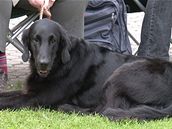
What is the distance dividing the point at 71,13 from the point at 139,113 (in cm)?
132

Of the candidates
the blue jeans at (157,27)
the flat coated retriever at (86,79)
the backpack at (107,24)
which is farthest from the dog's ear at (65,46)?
the blue jeans at (157,27)

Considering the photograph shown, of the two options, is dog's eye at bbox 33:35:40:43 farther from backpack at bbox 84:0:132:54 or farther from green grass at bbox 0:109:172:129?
backpack at bbox 84:0:132:54

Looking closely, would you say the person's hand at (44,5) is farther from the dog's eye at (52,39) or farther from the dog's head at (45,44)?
the dog's eye at (52,39)

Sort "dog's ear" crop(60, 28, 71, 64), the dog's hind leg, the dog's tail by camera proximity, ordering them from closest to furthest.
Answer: the dog's tail → "dog's ear" crop(60, 28, 71, 64) → the dog's hind leg

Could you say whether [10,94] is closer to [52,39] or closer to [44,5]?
[52,39]


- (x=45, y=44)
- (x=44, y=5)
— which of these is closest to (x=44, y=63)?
(x=45, y=44)

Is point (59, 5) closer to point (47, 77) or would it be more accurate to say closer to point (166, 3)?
point (47, 77)

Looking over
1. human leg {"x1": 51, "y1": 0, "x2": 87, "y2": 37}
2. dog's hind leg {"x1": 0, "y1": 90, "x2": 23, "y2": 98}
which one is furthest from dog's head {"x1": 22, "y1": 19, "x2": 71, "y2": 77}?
human leg {"x1": 51, "y1": 0, "x2": 87, "y2": 37}

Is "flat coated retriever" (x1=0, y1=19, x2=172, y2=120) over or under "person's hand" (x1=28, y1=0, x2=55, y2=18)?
under

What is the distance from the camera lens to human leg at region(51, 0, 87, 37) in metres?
4.61

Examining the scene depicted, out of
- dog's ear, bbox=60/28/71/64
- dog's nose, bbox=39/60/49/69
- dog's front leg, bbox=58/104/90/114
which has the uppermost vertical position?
dog's ear, bbox=60/28/71/64

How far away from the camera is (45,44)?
3.88 m

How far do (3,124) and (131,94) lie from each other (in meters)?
1.00

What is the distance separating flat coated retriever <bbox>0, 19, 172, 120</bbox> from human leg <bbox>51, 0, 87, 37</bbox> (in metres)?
0.49
